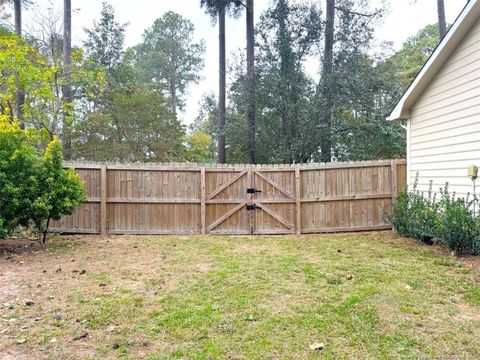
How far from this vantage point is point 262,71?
10602 mm

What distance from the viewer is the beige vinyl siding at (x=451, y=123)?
515 centimetres

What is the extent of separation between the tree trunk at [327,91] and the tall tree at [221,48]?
3570 millimetres

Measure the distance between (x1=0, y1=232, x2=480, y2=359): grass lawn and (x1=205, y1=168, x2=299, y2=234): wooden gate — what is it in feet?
6.38

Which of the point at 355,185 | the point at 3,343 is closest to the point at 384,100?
the point at 355,185

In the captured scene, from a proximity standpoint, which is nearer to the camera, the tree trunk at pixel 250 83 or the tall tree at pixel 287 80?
the tall tree at pixel 287 80

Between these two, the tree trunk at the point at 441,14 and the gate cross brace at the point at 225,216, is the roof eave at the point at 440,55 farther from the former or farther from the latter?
the tree trunk at the point at 441,14

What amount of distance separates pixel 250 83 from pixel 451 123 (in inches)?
249

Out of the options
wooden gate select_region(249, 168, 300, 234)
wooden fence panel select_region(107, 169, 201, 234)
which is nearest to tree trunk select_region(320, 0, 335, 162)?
wooden gate select_region(249, 168, 300, 234)

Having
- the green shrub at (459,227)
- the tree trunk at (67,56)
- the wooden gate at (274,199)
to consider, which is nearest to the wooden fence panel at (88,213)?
the wooden gate at (274,199)

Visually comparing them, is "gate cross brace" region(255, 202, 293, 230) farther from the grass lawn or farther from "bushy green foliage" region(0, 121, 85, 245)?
"bushy green foliage" region(0, 121, 85, 245)

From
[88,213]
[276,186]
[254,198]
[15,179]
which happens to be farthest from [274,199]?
[15,179]

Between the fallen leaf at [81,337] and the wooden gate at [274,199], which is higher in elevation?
the wooden gate at [274,199]

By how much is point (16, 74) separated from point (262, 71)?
22.8ft

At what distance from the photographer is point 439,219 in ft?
17.2
